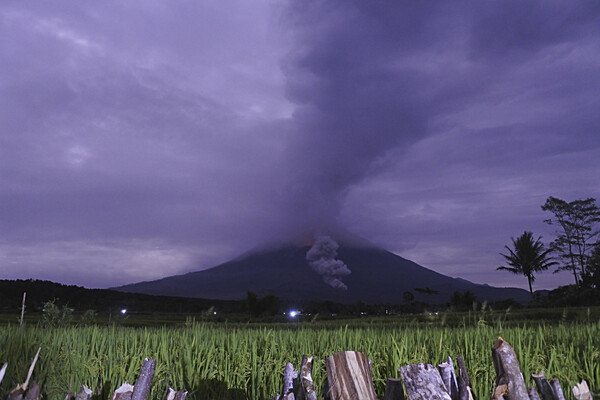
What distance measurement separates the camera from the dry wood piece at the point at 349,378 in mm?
2859

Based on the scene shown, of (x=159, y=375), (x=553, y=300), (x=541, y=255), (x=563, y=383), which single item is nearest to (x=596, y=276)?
(x=553, y=300)

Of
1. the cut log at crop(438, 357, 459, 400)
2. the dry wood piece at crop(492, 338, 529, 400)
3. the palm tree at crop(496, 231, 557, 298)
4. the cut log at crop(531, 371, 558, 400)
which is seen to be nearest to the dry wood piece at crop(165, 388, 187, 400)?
the cut log at crop(438, 357, 459, 400)

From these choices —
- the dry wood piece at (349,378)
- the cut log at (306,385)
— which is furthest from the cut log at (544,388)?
the cut log at (306,385)

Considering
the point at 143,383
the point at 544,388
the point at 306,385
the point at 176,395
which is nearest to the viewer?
the point at 544,388

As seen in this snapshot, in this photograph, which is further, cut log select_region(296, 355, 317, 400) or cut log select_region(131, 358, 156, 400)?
cut log select_region(131, 358, 156, 400)

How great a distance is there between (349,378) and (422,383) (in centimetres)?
47

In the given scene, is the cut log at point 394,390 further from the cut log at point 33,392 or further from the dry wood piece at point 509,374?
the cut log at point 33,392

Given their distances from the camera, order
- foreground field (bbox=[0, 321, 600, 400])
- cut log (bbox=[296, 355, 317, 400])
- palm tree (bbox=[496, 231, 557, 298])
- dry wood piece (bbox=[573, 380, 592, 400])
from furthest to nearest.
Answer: palm tree (bbox=[496, 231, 557, 298]) < foreground field (bbox=[0, 321, 600, 400]) < cut log (bbox=[296, 355, 317, 400]) < dry wood piece (bbox=[573, 380, 592, 400])

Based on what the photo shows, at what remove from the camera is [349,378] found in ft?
9.39

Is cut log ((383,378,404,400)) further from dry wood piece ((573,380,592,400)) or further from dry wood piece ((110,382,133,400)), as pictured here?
dry wood piece ((110,382,133,400))

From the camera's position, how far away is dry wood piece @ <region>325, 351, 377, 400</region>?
2859 millimetres

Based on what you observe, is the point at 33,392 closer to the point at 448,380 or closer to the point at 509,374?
the point at 448,380

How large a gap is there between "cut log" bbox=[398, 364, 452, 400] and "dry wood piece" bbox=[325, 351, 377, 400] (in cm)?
25

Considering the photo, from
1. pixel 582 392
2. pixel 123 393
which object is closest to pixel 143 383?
pixel 123 393
